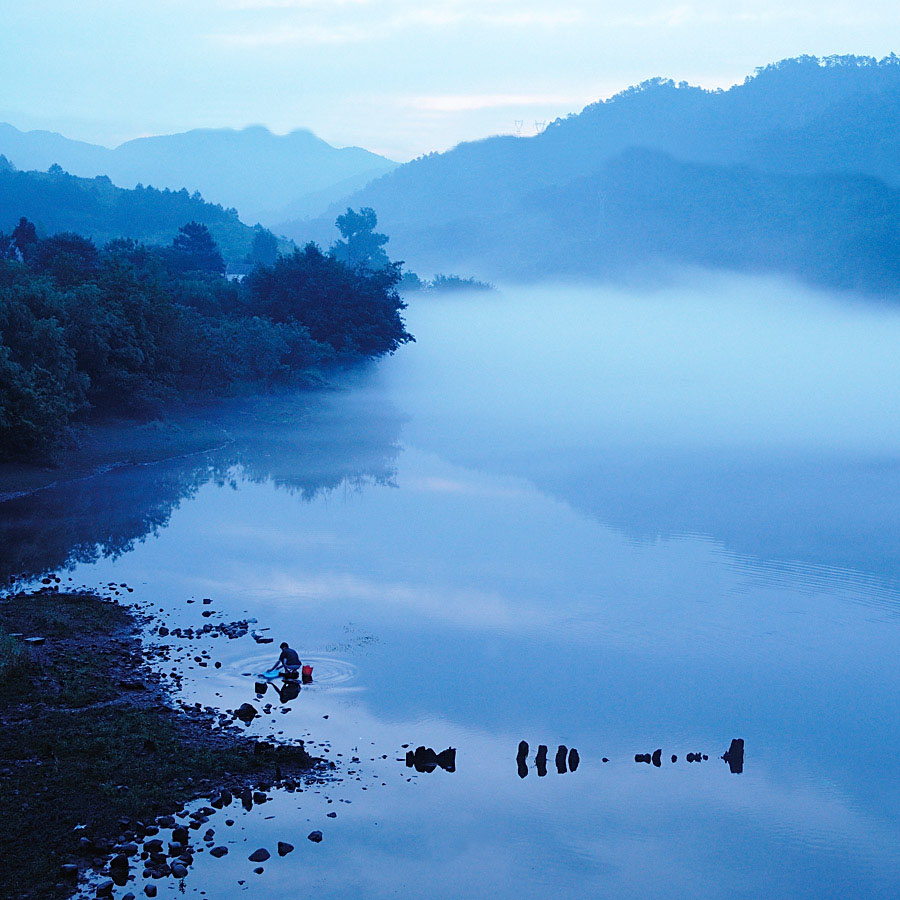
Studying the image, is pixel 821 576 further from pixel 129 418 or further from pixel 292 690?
pixel 129 418

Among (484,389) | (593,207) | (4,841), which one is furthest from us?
(593,207)

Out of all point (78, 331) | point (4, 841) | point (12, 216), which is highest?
point (12, 216)

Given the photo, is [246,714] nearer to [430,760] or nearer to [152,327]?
[430,760]

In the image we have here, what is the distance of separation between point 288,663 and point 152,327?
23224 mm

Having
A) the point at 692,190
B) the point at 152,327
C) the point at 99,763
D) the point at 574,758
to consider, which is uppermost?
the point at 692,190

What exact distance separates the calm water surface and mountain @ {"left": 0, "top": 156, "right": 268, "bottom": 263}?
42.7 meters

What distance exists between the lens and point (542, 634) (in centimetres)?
1521

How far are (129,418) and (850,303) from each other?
82861mm

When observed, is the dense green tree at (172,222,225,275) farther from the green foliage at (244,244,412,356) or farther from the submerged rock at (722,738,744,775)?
the submerged rock at (722,738,744,775)

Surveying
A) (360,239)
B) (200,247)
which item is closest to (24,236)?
(200,247)

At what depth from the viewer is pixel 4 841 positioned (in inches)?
326

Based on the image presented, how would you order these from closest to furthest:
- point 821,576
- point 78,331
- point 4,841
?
point 4,841 < point 821,576 < point 78,331

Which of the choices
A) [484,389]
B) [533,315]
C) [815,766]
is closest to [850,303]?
[533,315]

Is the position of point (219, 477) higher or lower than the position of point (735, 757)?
higher
